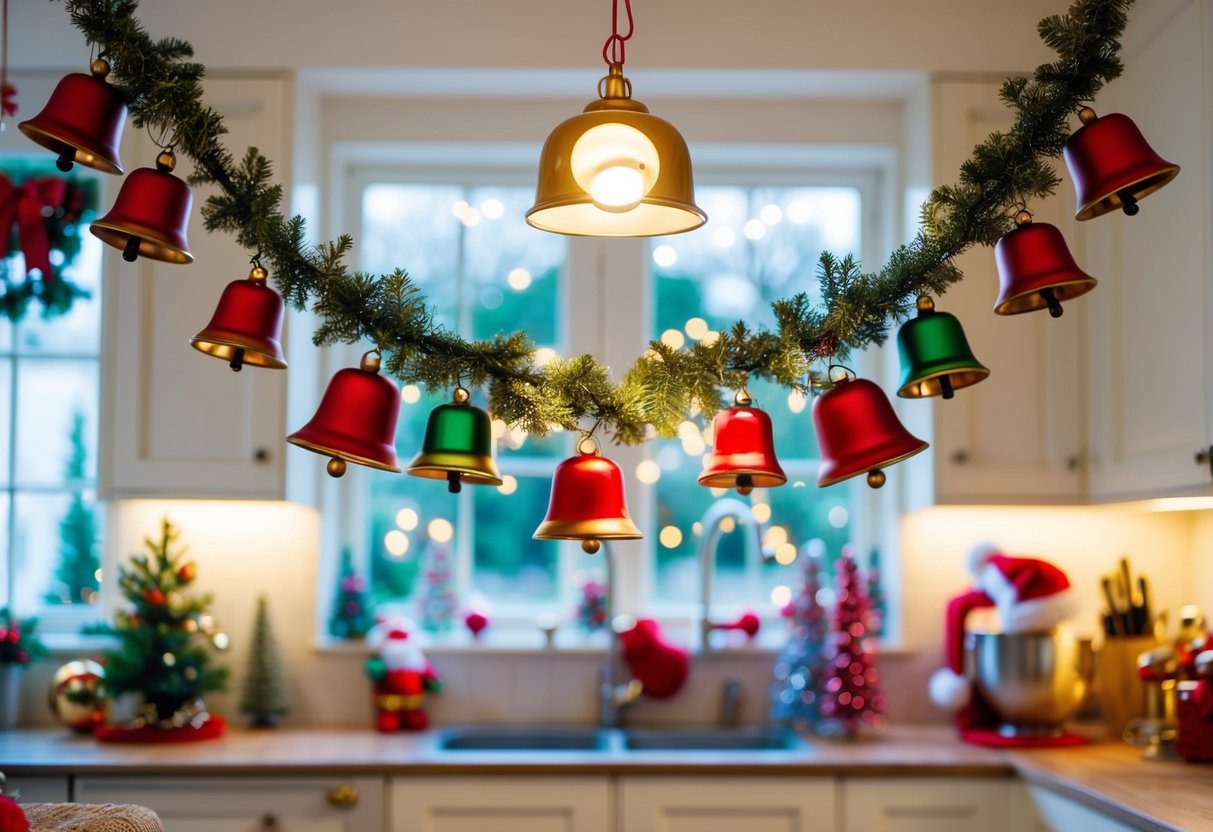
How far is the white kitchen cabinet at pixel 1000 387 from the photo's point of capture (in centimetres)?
306

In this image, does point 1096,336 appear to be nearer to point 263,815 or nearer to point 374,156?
point 374,156

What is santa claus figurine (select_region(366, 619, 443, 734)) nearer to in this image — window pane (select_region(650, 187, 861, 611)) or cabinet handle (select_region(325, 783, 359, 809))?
cabinet handle (select_region(325, 783, 359, 809))

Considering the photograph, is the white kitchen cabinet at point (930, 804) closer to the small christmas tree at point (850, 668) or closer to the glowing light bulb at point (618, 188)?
the small christmas tree at point (850, 668)

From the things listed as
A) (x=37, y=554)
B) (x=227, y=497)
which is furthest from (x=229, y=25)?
(x=37, y=554)

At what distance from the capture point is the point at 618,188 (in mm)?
1397

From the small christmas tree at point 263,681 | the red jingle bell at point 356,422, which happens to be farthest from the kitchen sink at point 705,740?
the red jingle bell at point 356,422

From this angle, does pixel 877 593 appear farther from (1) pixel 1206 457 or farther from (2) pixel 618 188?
(2) pixel 618 188

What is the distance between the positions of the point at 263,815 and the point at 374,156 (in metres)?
1.82

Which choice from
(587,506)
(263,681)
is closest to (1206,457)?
(587,506)

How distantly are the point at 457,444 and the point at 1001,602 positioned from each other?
198 cm

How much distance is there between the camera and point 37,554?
337cm

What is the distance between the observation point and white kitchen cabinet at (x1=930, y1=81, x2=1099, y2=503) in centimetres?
306

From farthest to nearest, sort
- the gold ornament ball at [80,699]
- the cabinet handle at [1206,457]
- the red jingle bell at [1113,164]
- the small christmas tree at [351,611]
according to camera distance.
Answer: the small christmas tree at [351,611], the gold ornament ball at [80,699], the cabinet handle at [1206,457], the red jingle bell at [1113,164]

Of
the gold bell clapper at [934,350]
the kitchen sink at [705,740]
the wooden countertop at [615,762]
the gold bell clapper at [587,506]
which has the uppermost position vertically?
the gold bell clapper at [934,350]
